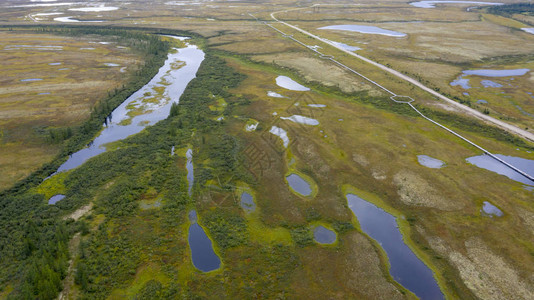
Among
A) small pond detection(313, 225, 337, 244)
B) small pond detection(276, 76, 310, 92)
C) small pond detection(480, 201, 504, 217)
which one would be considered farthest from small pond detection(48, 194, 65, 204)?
small pond detection(276, 76, 310, 92)

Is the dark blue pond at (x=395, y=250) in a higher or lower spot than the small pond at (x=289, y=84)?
lower

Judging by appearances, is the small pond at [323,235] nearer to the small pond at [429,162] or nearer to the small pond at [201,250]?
the small pond at [201,250]

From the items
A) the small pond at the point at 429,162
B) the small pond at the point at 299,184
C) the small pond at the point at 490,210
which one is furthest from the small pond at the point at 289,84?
the small pond at the point at 490,210

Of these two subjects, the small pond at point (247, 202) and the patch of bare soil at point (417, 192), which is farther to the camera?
the small pond at point (247, 202)

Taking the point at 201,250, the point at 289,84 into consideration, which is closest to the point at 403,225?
the point at 201,250

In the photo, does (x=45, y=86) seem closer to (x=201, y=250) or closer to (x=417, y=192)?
(x=201, y=250)

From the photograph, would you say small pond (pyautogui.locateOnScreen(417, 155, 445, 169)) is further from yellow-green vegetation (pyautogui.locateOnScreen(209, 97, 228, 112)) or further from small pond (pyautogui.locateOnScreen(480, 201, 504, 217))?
yellow-green vegetation (pyautogui.locateOnScreen(209, 97, 228, 112))

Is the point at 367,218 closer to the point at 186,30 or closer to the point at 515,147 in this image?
the point at 515,147

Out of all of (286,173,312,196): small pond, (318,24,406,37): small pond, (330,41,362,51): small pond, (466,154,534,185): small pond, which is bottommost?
(286,173,312,196): small pond
